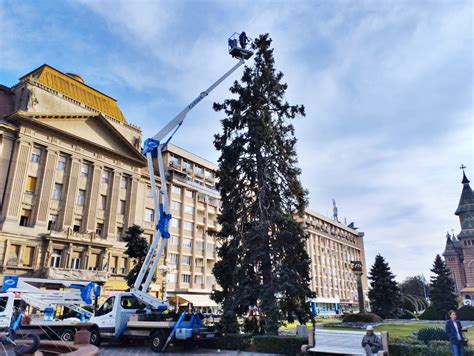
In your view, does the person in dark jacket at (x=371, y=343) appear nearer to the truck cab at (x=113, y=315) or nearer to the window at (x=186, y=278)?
the truck cab at (x=113, y=315)

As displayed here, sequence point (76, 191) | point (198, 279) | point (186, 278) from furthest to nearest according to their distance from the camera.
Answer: point (198, 279) → point (186, 278) → point (76, 191)

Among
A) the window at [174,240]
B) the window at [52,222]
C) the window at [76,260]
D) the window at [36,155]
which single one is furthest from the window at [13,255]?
the window at [174,240]

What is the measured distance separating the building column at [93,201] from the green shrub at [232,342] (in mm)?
27816

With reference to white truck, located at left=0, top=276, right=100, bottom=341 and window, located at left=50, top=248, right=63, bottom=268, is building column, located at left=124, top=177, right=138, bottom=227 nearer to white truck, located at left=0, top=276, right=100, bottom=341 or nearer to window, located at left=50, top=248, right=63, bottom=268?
window, located at left=50, top=248, right=63, bottom=268

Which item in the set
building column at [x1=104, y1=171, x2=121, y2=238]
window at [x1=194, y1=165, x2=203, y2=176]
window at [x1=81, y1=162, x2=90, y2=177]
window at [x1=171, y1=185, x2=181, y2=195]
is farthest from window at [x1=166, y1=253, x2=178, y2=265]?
window at [x1=81, y1=162, x2=90, y2=177]

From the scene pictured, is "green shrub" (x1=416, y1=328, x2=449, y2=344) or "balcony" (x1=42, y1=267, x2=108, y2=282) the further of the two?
"balcony" (x1=42, y1=267, x2=108, y2=282)

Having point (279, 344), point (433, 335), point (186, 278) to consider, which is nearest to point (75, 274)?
point (186, 278)

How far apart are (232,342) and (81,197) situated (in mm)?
30048

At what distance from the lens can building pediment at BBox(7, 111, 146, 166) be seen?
34.9m

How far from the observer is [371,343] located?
1065 centimetres

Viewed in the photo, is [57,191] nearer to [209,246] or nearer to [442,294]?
[209,246]

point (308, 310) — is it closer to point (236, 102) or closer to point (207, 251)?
point (236, 102)

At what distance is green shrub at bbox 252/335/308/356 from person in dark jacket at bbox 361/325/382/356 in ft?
9.41

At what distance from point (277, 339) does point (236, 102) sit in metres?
12.3
